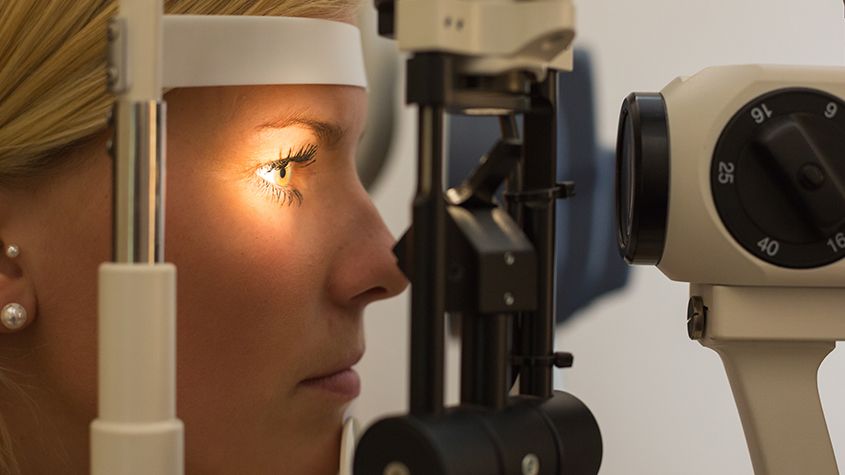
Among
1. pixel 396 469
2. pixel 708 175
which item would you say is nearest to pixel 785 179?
pixel 708 175

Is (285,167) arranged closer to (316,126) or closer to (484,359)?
(316,126)

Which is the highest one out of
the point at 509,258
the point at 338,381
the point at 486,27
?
the point at 486,27

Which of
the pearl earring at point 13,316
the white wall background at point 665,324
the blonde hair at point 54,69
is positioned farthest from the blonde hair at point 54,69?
the white wall background at point 665,324

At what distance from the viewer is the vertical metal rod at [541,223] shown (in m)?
0.58

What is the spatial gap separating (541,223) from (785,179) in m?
0.16

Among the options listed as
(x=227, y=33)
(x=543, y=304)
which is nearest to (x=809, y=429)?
(x=543, y=304)

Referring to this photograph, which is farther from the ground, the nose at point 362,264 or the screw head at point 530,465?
the nose at point 362,264

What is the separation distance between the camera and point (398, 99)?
1.34 meters

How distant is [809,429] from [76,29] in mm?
555

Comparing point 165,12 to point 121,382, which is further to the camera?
point 165,12

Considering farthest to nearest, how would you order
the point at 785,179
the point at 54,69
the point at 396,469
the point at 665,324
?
Result: the point at 665,324 → the point at 54,69 → the point at 785,179 → the point at 396,469

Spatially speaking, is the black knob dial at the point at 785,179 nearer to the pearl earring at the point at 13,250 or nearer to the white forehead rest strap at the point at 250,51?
the white forehead rest strap at the point at 250,51

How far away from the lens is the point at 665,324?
1.29 m

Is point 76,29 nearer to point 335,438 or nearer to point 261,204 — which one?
point 261,204
